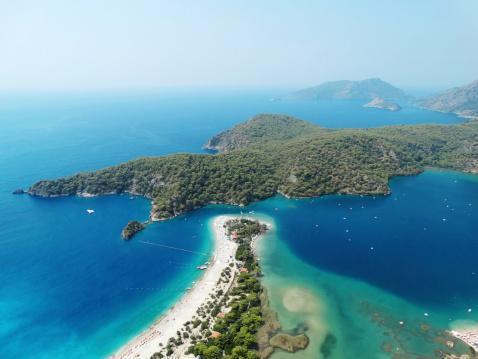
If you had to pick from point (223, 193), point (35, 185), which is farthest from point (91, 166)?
point (223, 193)

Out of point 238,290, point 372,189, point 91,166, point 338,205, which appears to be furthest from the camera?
point 91,166

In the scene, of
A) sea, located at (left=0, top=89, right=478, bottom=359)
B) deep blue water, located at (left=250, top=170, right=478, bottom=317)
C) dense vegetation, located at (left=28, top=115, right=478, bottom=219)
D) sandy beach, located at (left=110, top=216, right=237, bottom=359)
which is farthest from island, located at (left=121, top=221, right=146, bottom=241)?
deep blue water, located at (left=250, top=170, right=478, bottom=317)

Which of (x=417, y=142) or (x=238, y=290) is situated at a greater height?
(x=417, y=142)

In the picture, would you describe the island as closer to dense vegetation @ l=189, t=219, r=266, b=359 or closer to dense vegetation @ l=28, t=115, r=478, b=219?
dense vegetation @ l=28, t=115, r=478, b=219

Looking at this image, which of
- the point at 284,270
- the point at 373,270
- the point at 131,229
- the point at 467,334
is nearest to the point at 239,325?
the point at 284,270

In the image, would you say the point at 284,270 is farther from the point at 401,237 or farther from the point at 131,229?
the point at 131,229

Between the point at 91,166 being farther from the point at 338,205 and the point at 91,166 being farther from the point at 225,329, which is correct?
the point at 225,329

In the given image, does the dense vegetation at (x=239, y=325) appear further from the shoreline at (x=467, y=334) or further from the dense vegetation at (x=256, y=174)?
the dense vegetation at (x=256, y=174)

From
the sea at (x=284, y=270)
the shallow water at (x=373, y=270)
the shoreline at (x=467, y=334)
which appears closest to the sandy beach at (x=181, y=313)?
the sea at (x=284, y=270)
